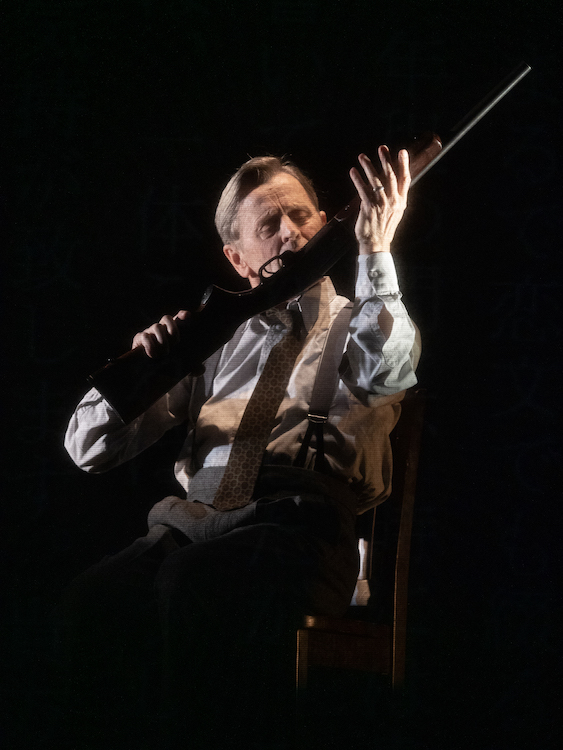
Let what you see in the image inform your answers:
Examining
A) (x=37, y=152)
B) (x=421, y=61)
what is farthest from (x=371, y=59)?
(x=37, y=152)

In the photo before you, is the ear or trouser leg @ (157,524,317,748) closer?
trouser leg @ (157,524,317,748)

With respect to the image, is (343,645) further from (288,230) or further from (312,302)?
(288,230)

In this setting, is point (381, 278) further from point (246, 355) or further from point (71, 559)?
point (71, 559)

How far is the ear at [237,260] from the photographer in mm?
1568

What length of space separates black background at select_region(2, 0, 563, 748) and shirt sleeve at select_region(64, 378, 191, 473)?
332mm

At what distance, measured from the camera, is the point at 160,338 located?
48.2 inches

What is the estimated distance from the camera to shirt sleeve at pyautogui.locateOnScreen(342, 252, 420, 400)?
116cm

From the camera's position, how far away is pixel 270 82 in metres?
1.76

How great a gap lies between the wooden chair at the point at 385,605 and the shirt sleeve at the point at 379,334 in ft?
0.37

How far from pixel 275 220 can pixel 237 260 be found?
0.59 feet

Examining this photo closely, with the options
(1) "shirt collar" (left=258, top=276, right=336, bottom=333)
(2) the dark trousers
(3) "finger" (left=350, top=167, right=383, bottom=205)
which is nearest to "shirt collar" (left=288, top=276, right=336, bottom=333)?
(1) "shirt collar" (left=258, top=276, right=336, bottom=333)

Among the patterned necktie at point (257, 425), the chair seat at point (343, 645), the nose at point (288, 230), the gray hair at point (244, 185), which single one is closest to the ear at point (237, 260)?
the gray hair at point (244, 185)

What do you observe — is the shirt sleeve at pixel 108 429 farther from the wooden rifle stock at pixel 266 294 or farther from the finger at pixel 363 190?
the finger at pixel 363 190

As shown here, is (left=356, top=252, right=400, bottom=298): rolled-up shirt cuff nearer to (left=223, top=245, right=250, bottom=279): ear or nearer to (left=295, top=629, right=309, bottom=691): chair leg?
(left=223, top=245, right=250, bottom=279): ear
